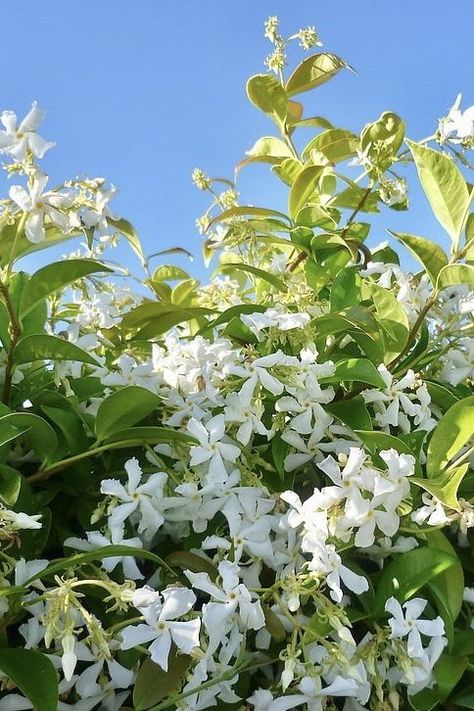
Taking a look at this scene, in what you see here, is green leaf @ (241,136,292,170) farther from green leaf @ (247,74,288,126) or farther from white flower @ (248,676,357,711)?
white flower @ (248,676,357,711)

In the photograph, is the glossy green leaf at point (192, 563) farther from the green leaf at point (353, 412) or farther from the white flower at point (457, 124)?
the white flower at point (457, 124)

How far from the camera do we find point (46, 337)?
1.01 metres

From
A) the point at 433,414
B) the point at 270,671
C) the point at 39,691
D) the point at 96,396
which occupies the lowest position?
the point at 270,671

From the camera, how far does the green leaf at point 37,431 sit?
36.5 inches

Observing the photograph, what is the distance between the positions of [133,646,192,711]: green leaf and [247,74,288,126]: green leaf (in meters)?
1.06

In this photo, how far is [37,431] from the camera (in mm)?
964

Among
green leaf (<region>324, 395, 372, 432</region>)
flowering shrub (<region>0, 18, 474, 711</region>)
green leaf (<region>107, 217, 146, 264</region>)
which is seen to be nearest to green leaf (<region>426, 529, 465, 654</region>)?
flowering shrub (<region>0, 18, 474, 711</region>)

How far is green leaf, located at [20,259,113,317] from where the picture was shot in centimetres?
101

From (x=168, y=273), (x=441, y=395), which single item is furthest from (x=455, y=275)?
(x=168, y=273)

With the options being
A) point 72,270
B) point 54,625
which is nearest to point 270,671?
point 54,625

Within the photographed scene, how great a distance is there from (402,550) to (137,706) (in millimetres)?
363

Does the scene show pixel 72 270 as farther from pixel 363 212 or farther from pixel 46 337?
pixel 363 212

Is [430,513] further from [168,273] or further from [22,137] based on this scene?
[168,273]

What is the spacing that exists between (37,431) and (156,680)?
0.30m
